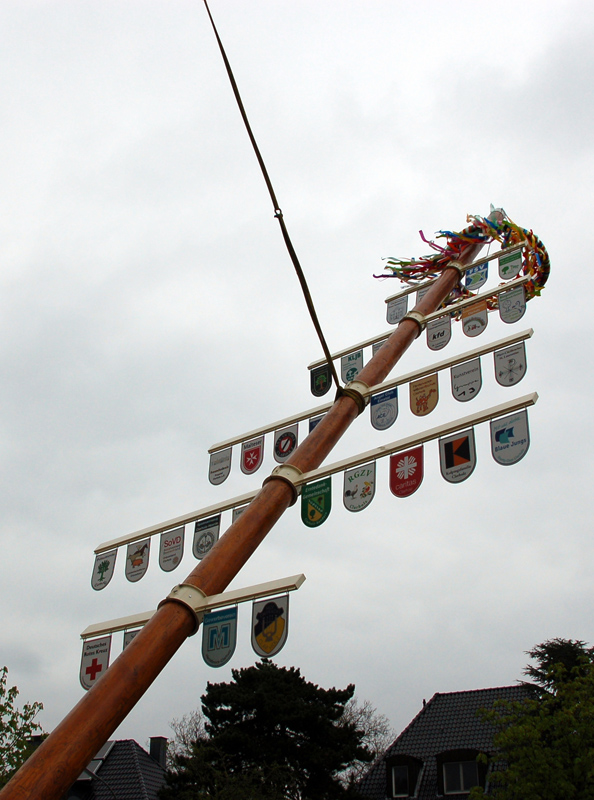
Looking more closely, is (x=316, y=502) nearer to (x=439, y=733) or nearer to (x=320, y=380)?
(x=320, y=380)

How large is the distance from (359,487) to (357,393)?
807 mm

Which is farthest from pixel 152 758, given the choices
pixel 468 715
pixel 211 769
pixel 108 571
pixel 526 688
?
pixel 108 571

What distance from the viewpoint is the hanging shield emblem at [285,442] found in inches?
306

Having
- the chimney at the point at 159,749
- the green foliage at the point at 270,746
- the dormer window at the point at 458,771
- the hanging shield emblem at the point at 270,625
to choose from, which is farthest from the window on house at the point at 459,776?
the hanging shield emblem at the point at 270,625

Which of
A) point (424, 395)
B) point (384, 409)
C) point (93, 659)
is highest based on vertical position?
point (424, 395)

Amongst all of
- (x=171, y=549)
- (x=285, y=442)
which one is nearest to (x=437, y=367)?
(x=285, y=442)

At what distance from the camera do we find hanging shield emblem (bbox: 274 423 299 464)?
778 cm

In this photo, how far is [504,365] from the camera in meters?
7.50

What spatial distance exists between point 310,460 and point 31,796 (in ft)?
9.78

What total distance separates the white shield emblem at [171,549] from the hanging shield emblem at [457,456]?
2.42m

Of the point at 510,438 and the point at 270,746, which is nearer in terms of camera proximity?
the point at 510,438

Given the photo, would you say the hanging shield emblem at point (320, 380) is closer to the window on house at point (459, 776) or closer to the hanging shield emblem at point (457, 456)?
the hanging shield emblem at point (457, 456)

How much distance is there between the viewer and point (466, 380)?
23.6 ft

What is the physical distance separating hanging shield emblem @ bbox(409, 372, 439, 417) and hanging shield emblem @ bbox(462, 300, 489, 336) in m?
1.84
